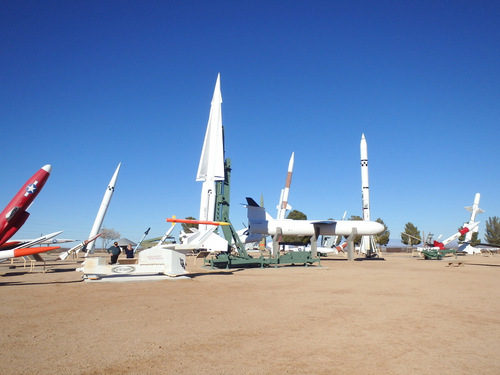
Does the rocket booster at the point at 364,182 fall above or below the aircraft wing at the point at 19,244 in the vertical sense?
above

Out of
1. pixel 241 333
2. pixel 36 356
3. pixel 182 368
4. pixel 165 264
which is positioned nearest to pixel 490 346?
pixel 241 333

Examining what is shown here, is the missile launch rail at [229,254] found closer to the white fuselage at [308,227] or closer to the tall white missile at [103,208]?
the white fuselage at [308,227]

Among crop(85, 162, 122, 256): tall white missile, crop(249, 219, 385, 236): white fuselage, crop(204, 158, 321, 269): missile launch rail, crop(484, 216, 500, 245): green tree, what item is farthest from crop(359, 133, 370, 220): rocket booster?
crop(484, 216, 500, 245): green tree

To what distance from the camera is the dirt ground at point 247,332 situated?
407 centimetres

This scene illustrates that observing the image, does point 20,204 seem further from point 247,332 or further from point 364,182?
point 364,182

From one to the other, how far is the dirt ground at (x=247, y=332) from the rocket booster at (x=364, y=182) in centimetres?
2227

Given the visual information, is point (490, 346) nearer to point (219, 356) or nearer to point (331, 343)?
point (331, 343)

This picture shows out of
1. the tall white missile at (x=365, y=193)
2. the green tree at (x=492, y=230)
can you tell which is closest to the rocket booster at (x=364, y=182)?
the tall white missile at (x=365, y=193)

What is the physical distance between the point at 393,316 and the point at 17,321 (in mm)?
7258

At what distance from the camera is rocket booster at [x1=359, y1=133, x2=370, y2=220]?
103 ft

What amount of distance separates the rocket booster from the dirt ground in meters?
22.3

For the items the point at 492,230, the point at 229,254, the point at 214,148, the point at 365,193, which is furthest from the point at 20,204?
the point at 492,230

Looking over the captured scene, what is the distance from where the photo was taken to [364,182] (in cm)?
3181

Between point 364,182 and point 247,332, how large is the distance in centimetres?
2870
